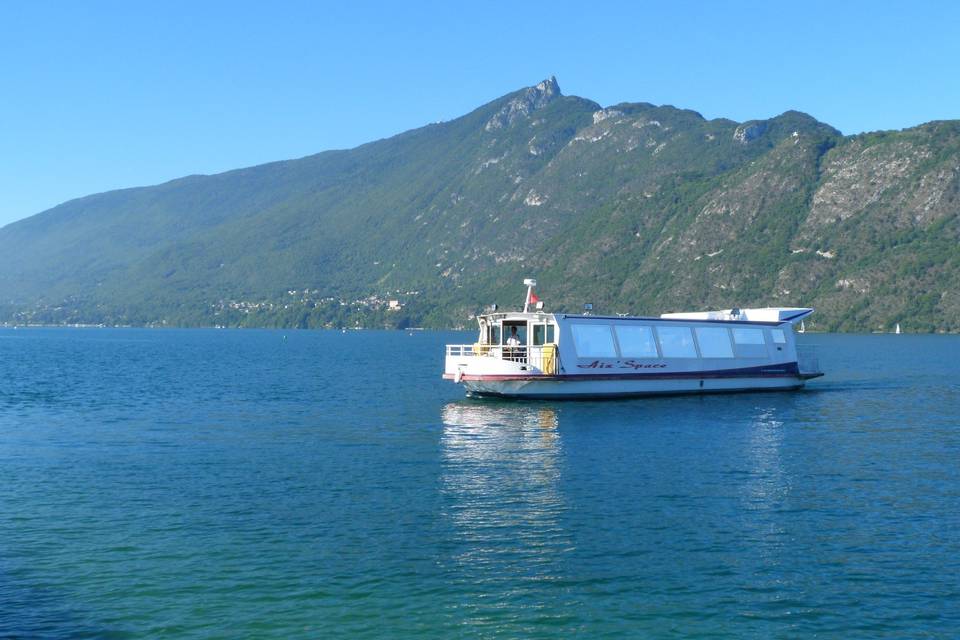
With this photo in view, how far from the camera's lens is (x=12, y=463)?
1421 inches

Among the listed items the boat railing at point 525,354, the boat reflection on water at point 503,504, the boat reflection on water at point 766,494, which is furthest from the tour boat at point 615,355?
the boat reflection on water at point 766,494

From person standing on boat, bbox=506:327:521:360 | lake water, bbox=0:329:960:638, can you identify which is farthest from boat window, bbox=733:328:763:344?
person standing on boat, bbox=506:327:521:360

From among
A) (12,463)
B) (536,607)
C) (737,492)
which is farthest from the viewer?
(12,463)

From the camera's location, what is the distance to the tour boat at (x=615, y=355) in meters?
55.8

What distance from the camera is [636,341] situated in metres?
59.4

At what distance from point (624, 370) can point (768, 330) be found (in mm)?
14405

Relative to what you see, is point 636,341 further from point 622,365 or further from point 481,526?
point 481,526

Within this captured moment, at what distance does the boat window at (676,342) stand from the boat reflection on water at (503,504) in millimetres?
15547

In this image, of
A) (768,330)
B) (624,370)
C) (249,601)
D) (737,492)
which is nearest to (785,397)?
(768,330)

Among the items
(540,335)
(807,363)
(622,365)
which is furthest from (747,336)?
(540,335)

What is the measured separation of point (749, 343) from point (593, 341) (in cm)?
1447

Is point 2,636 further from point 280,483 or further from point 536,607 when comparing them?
point 280,483

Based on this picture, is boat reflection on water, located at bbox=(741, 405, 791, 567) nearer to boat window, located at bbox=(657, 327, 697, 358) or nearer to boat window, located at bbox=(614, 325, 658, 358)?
boat window, located at bbox=(614, 325, 658, 358)

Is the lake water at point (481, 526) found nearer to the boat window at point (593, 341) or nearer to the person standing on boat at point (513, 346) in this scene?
the boat window at point (593, 341)
